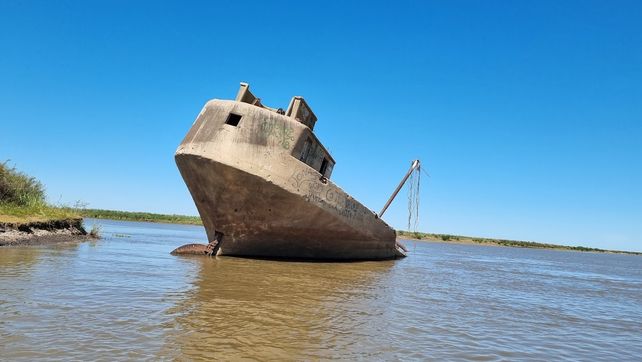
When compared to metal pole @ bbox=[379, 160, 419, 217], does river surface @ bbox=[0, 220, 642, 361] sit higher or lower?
lower

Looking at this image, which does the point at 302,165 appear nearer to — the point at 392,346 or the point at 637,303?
the point at 392,346

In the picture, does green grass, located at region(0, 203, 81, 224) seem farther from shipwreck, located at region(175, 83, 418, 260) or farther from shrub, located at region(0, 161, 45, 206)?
shipwreck, located at region(175, 83, 418, 260)

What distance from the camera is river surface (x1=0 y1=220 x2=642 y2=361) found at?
12.5 ft

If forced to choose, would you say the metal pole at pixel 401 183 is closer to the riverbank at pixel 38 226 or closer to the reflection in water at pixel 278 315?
the reflection in water at pixel 278 315

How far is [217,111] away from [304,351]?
8116 millimetres

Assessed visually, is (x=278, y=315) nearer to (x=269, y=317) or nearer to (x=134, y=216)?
(x=269, y=317)

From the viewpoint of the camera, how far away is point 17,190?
14539 mm

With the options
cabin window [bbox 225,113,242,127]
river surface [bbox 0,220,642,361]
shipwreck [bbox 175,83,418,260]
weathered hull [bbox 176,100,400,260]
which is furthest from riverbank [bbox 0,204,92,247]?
cabin window [bbox 225,113,242,127]

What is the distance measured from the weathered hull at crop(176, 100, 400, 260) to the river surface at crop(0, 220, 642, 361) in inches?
73.0

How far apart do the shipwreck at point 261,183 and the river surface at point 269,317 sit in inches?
73.8

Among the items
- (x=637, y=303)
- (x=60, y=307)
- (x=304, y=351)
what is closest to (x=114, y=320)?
(x=60, y=307)

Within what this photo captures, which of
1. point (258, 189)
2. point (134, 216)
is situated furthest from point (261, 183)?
point (134, 216)

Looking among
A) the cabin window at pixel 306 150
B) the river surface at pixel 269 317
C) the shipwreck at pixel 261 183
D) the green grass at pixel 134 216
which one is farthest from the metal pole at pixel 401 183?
the green grass at pixel 134 216

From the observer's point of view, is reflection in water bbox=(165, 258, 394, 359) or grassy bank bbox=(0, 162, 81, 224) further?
grassy bank bbox=(0, 162, 81, 224)
